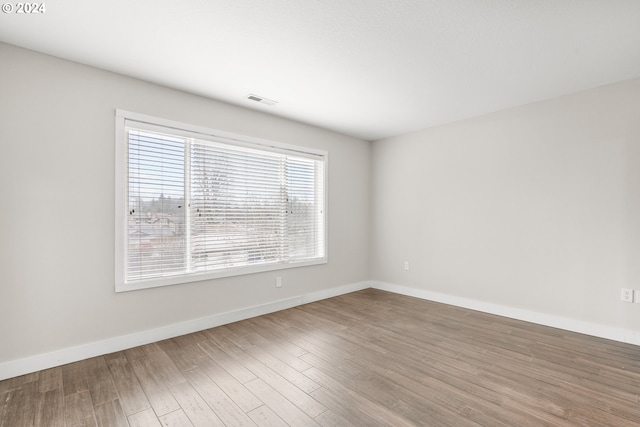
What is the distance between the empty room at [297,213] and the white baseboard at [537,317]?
0.10 feet

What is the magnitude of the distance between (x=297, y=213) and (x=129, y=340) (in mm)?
2394

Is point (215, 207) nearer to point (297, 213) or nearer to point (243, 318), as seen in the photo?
point (297, 213)

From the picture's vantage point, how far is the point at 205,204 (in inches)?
128

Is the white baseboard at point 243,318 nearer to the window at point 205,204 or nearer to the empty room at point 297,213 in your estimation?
the empty room at point 297,213

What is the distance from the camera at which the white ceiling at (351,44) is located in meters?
1.86

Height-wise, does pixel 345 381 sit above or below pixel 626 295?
below

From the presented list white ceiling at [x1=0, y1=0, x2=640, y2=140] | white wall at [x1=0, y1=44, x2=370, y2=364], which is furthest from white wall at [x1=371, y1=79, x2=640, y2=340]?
white wall at [x1=0, y1=44, x2=370, y2=364]

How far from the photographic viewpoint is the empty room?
193 cm

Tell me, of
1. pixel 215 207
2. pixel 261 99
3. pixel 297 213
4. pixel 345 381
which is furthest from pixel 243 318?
pixel 261 99

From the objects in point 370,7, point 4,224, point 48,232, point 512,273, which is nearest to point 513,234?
point 512,273

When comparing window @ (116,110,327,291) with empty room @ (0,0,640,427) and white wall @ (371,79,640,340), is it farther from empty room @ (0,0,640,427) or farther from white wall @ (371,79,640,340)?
white wall @ (371,79,640,340)

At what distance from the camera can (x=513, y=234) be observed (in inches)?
140

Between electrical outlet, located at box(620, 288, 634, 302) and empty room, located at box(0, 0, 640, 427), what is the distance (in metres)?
0.03

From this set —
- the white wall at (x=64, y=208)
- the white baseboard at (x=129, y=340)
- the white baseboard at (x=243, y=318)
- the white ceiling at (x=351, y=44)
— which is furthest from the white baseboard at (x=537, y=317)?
the white wall at (x=64, y=208)
